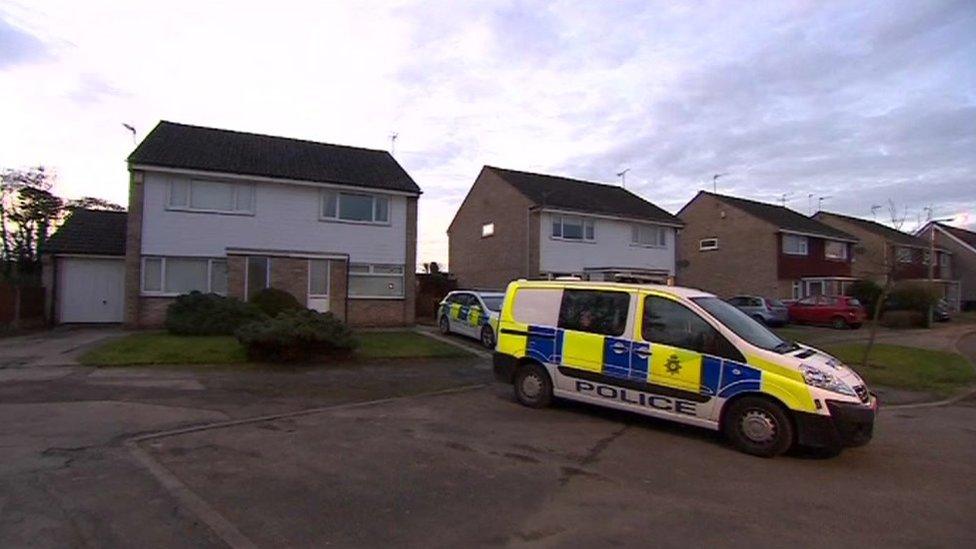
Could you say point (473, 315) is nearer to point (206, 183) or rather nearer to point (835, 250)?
point (206, 183)

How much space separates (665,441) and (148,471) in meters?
5.34

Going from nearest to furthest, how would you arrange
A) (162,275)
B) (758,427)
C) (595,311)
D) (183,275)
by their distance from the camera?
(758,427) → (595,311) → (162,275) → (183,275)

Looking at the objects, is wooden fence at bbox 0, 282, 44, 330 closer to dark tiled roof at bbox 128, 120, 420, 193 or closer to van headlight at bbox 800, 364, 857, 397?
dark tiled roof at bbox 128, 120, 420, 193

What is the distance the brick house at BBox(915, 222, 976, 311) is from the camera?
5772cm

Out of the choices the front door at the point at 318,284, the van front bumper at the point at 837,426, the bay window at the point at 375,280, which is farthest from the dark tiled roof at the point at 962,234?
the van front bumper at the point at 837,426

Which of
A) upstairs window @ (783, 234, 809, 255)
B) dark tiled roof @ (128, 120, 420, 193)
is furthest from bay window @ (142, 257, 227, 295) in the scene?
upstairs window @ (783, 234, 809, 255)

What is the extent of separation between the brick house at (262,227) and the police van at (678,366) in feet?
43.8

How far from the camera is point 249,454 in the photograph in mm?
6641

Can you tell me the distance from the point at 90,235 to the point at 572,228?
743 inches

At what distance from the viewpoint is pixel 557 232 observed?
3000 cm

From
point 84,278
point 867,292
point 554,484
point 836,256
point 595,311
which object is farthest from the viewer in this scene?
point 836,256

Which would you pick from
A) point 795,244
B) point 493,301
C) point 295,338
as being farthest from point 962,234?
point 295,338

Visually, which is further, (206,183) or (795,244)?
(795,244)

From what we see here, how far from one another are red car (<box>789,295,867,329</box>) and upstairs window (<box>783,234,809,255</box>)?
8983 millimetres
